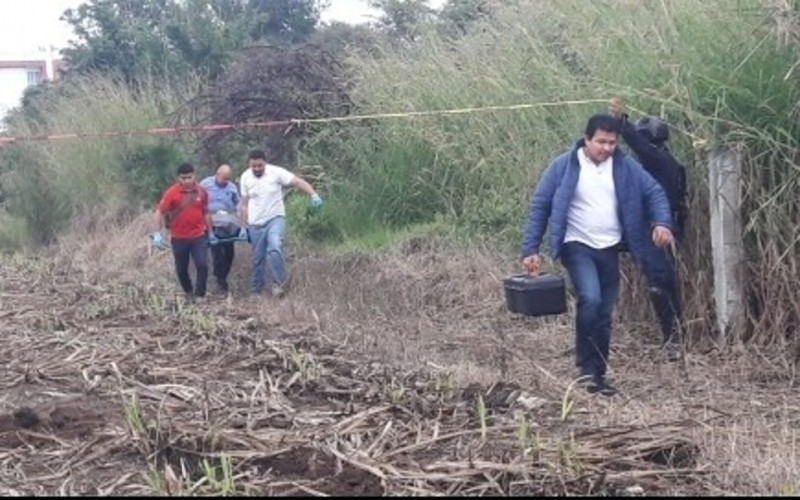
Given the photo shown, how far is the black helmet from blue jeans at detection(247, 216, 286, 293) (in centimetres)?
607

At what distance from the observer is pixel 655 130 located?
967 centimetres

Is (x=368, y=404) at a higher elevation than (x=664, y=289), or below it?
below

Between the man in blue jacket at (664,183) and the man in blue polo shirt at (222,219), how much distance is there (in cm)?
701

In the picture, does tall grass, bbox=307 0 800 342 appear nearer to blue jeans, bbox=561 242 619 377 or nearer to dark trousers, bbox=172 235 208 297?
blue jeans, bbox=561 242 619 377

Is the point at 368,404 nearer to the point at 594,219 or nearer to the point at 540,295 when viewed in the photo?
the point at 540,295

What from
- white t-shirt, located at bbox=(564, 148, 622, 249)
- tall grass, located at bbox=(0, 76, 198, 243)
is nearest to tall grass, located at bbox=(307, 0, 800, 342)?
white t-shirt, located at bbox=(564, 148, 622, 249)

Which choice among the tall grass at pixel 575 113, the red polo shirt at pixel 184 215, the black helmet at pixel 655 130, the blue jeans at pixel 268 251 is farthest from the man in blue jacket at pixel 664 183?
the red polo shirt at pixel 184 215

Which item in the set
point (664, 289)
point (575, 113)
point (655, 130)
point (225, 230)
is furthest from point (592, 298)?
point (225, 230)

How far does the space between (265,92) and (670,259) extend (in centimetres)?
1135

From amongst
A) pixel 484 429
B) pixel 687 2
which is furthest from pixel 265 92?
pixel 484 429

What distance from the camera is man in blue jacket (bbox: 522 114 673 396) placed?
886cm

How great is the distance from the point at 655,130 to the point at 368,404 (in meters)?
3.30

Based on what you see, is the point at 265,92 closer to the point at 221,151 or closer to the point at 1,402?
the point at 221,151

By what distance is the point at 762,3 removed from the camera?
9.52 meters
